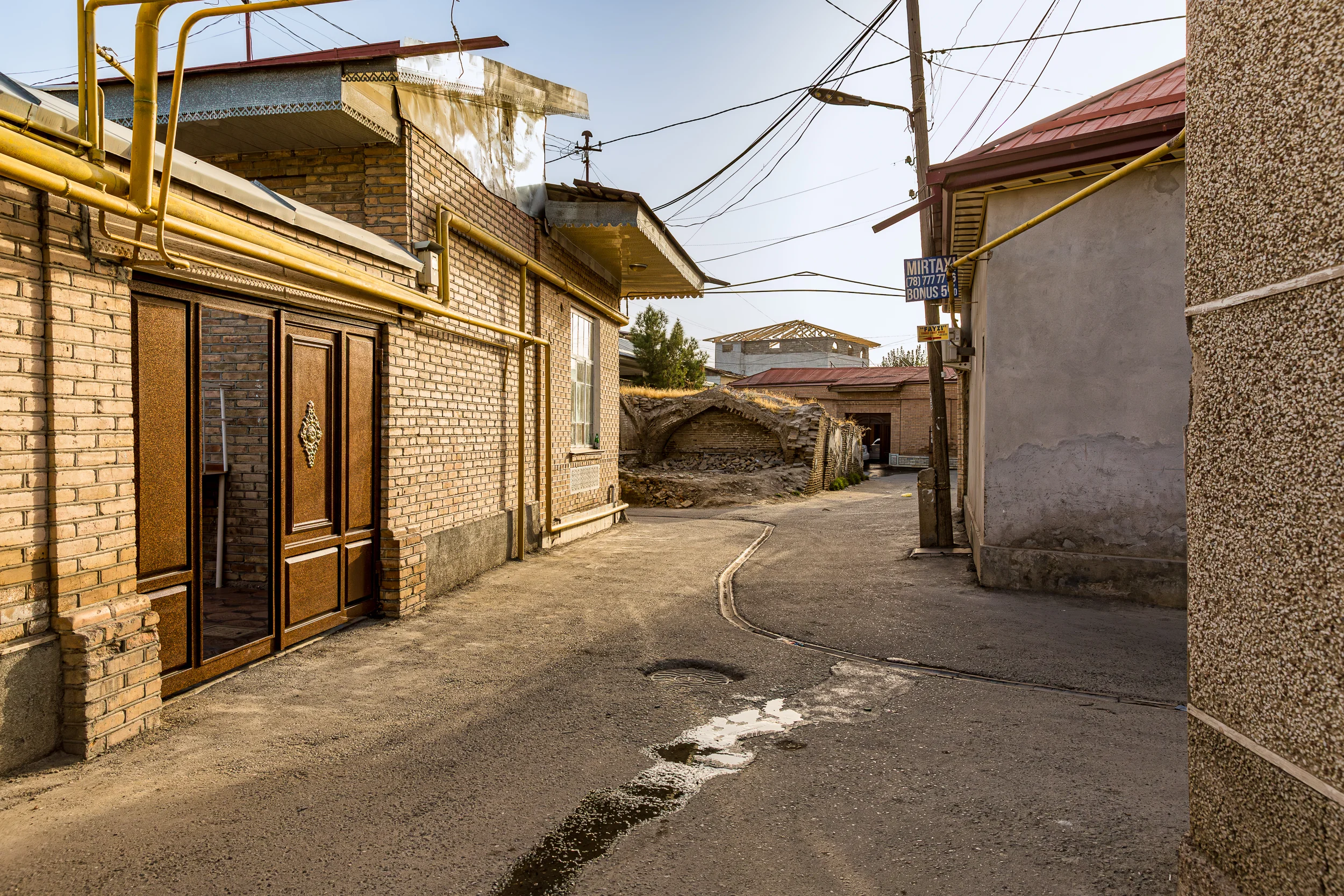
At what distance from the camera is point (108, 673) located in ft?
11.6

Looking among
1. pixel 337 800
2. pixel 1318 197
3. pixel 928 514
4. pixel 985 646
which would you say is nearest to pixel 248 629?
pixel 337 800

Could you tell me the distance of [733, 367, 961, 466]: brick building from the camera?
31.9 meters

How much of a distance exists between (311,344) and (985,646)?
5240 mm

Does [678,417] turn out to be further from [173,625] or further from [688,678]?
[173,625]

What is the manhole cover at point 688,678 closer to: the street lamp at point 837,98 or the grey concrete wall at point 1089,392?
the grey concrete wall at point 1089,392

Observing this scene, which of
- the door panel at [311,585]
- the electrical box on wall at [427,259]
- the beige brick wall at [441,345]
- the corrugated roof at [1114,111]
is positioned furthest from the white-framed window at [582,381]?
the corrugated roof at [1114,111]

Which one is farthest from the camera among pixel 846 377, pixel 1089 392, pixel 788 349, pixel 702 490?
pixel 788 349

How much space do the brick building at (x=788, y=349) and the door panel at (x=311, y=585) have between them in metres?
45.6

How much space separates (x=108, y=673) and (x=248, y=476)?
11.5 feet

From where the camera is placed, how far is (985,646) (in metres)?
5.62

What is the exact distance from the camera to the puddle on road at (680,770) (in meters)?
2.70

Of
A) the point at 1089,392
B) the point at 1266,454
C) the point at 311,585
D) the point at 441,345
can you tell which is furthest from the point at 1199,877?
the point at 441,345

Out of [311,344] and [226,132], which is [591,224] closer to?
[226,132]

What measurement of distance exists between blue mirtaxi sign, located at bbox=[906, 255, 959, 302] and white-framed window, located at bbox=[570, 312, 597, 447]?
4.56 meters
